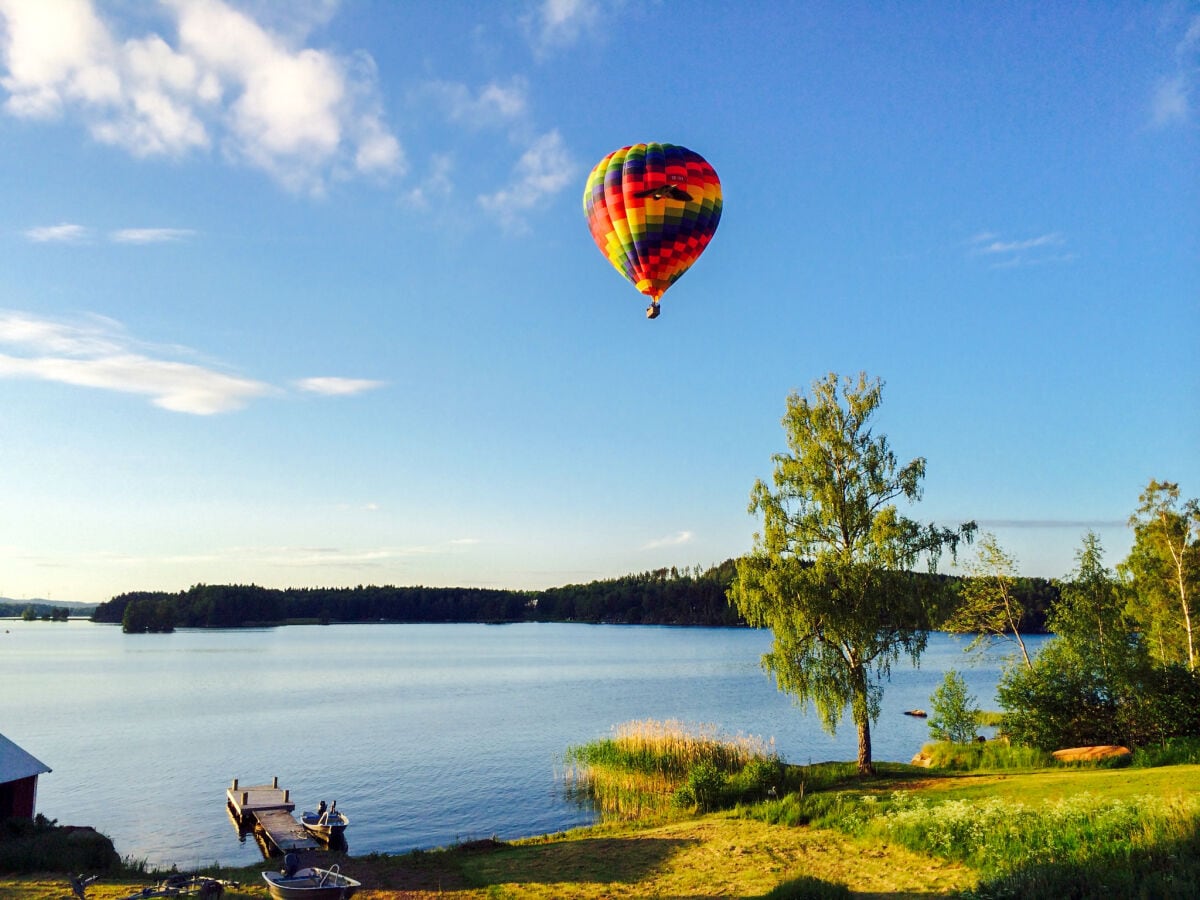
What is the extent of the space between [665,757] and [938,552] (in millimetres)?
12544

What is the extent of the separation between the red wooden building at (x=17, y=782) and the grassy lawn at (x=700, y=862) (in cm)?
594

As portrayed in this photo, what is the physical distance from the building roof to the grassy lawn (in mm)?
5637

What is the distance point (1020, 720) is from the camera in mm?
26406

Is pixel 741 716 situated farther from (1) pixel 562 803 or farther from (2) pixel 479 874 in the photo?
(2) pixel 479 874

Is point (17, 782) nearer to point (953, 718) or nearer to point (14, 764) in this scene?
point (14, 764)

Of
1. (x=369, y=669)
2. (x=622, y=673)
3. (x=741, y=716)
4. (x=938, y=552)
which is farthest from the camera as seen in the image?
(x=369, y=669)

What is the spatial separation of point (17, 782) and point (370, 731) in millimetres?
26373

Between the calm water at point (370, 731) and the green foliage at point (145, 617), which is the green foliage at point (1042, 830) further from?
the green foliage at point (145, 617)

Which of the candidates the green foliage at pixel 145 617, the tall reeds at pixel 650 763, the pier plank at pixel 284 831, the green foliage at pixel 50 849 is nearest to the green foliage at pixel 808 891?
the tall reeds at pixel 650 763

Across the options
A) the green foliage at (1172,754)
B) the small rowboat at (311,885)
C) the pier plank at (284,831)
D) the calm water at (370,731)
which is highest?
the green foliage at (1172,754)

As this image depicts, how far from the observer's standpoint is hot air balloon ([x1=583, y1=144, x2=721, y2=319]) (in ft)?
81.5

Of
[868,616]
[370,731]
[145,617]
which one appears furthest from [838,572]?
[145,617]

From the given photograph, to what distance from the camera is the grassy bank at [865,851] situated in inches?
463

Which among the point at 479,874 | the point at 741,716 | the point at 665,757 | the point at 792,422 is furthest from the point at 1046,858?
the point at 741,716
